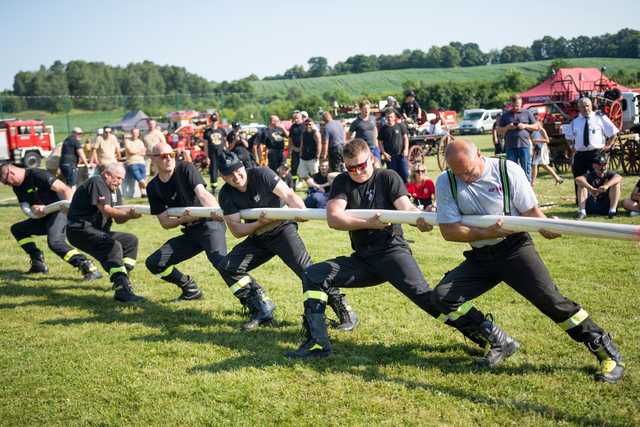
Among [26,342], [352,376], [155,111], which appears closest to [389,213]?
[352,376]

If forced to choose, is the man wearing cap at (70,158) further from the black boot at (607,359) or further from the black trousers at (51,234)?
the black boot at (607,359)

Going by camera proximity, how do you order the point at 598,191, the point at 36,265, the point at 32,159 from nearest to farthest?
1. the point at 36,265
2. the point at 598,191
3. the point at 32,159

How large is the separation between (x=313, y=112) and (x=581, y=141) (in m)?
45.8

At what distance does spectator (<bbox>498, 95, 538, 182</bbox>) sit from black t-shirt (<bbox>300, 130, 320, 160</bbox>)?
4.74 meters

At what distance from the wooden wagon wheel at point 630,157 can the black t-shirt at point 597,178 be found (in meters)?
5.43

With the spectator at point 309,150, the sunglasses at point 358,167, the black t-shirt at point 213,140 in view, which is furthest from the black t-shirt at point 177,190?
the black t-shirt at point 213,140

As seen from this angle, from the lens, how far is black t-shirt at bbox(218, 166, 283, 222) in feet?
19.5

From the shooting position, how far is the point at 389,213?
15.6 ft

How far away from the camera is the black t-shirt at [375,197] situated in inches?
196

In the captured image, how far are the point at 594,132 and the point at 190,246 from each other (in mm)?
7344

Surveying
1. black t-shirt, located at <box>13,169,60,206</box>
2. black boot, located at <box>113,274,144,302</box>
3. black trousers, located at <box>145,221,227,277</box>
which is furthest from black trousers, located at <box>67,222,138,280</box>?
black t-shirt, located at <box>13,169,60,206</box>

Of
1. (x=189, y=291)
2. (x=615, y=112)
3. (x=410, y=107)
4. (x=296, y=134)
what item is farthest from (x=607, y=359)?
(x=615, y=112)

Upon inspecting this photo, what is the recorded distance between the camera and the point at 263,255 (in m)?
6.11

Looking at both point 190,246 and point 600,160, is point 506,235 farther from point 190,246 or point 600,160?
point 600,160
